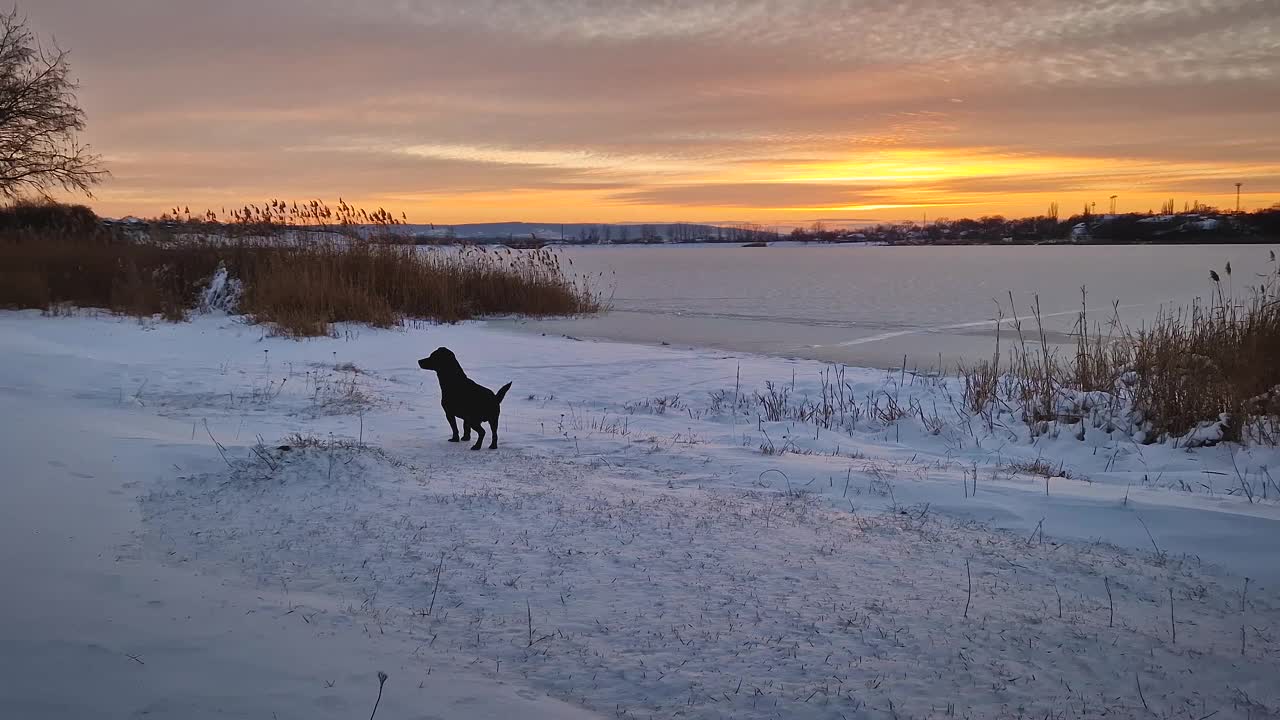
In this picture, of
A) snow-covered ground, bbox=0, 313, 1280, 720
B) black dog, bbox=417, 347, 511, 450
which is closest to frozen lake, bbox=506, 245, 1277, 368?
snow-covered ground, bbox=0, 313, 1280, 720

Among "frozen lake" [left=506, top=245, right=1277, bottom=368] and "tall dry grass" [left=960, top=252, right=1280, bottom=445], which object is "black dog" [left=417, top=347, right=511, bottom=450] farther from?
"frozen lake" [left=506, top=245, right=1277, bottom=368]

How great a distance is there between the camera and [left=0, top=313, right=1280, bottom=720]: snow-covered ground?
270 centimetres

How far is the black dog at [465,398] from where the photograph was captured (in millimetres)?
5812

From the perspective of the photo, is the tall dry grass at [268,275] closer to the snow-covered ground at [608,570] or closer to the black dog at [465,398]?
the snow-covered ground at [608,570]

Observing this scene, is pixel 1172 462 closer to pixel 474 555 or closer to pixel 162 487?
pixel 474 555

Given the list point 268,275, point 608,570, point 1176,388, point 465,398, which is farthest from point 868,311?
point 608,570

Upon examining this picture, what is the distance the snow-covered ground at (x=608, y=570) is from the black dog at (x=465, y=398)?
248 millimetres

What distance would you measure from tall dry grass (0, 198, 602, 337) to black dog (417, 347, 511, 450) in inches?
321

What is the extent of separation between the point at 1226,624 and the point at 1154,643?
0.49 metres

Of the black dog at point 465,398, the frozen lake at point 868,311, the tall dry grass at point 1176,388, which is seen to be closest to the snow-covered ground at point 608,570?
the black dog at point 465,398

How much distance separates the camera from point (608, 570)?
3729mm

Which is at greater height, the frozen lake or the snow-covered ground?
the frozen lake

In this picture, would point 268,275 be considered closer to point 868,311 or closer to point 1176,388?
point 868,311

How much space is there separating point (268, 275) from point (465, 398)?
11544mm
